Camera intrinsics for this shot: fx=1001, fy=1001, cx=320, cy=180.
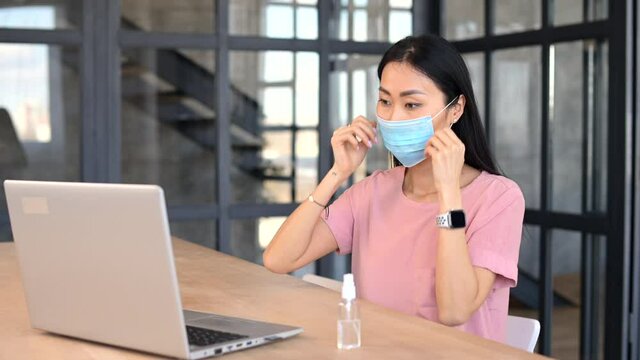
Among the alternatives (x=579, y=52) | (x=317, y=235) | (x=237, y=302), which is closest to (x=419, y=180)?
(x=317, y=235)

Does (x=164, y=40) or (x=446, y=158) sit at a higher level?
(x=164, y=40)

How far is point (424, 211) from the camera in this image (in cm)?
246

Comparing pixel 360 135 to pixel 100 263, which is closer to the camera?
pixel 100 263

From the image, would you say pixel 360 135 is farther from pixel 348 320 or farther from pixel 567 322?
pixel 567 322

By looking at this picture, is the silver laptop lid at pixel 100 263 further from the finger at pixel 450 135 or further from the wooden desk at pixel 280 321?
the finger at pixel 450 135

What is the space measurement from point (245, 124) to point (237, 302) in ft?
7.38

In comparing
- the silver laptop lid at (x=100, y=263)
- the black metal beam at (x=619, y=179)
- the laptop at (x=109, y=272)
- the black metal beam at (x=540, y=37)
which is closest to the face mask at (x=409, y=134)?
the laptop at (x=109, y=272)

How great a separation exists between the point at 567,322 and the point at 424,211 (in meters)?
1.66

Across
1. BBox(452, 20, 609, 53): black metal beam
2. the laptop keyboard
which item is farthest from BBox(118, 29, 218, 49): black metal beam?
the laptop keyboard

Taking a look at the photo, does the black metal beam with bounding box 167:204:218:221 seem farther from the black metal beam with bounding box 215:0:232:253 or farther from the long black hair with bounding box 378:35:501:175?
the long black hair with bounding box 378:35:501:175

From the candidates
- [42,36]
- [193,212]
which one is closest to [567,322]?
[193,212]

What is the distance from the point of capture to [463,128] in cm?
249

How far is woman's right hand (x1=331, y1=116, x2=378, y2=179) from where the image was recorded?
2.53 m

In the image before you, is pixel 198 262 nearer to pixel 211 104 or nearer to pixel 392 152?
pixel 392 152
